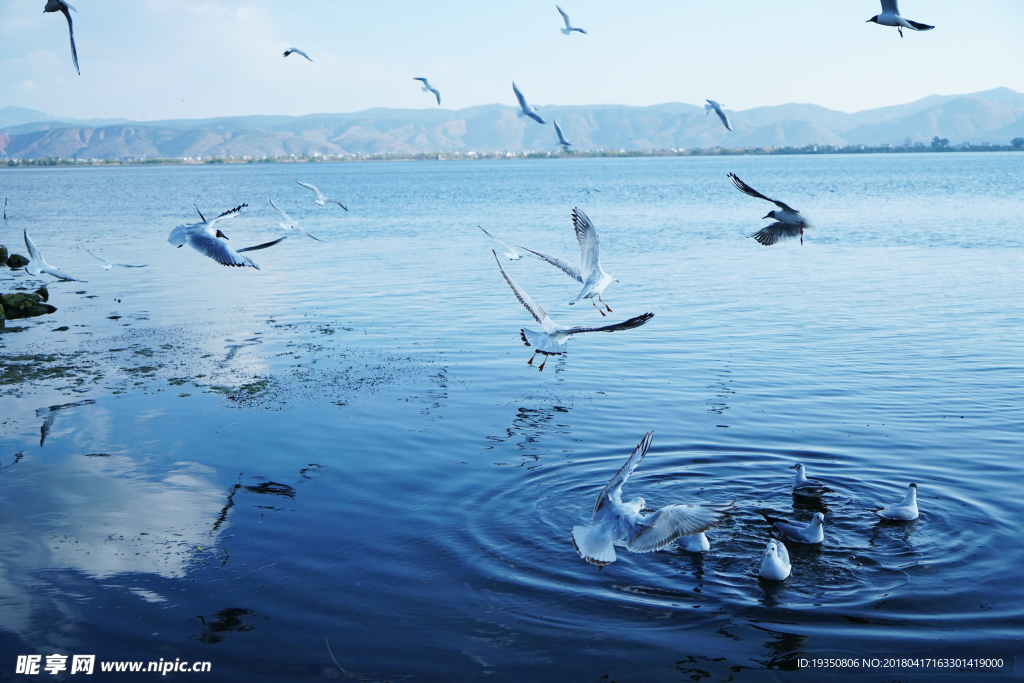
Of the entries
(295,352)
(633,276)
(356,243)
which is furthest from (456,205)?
(295,352)

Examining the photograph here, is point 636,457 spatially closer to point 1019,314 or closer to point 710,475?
point 710,475

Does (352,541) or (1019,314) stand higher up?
(1019,314)

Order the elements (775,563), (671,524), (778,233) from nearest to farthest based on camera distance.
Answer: (671,524) → (775,563) → (778,233)

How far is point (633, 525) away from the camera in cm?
843

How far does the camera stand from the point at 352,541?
32.4ft

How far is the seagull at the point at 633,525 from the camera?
8.07 meters

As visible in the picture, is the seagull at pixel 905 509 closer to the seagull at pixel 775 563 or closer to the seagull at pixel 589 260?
the seagull at pixel 775 563

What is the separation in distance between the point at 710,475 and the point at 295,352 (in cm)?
1151

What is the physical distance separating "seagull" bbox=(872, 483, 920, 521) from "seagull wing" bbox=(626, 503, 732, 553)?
3.04 metres

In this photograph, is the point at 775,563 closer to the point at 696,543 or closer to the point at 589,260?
the point at 696,543

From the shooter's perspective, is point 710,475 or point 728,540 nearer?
point 728,540

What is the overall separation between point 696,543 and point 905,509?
282 centimetres

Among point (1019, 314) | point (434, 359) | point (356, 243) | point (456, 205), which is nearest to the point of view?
point (434, 359)

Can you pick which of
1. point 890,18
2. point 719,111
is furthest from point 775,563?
point 719,111
